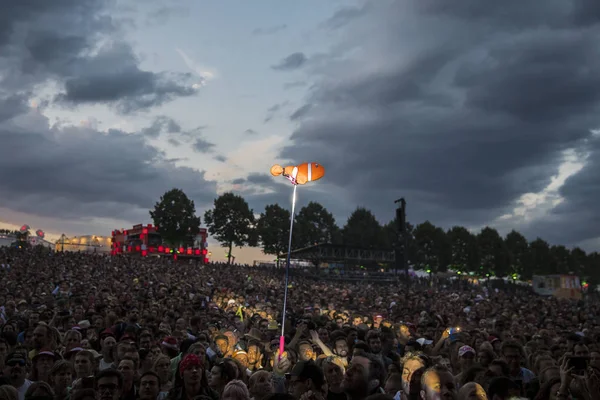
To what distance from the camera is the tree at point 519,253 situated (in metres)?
93.0

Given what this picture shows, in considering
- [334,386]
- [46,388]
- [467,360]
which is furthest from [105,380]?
[467,360]

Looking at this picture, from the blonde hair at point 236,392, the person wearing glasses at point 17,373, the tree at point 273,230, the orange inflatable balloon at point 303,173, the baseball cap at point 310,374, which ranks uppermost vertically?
the tree at point 273,230

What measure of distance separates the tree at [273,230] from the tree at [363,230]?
13745 mm

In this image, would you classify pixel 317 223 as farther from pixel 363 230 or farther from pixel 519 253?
pixel 519 253

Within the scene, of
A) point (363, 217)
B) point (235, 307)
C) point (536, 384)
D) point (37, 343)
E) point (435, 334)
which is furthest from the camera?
point (363, 217)

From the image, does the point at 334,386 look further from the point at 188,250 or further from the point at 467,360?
the point at 188,250

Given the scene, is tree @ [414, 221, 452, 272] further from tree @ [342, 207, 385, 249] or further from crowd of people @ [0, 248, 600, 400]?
crowd of people @ [0, 248, 600, 400]

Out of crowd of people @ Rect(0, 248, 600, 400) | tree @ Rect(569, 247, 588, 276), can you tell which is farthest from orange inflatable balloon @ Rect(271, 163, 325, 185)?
tree @ Rect(569, 247, 588, 276)

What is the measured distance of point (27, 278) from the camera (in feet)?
82.4

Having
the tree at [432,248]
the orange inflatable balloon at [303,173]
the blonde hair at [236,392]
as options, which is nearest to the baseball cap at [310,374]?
the blonde hair at [236,392]

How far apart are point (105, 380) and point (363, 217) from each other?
90983mm

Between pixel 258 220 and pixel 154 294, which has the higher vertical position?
pixel 258 220

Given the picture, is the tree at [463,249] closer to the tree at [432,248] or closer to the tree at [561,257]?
the tree at [432,248]

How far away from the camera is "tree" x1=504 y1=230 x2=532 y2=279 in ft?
305
